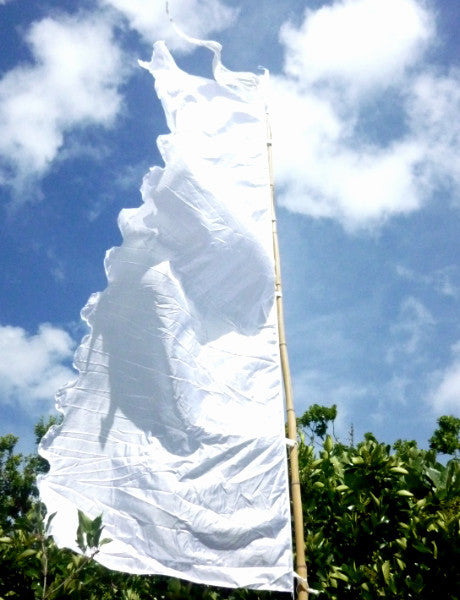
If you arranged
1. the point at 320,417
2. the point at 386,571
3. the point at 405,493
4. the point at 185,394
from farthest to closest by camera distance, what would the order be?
the point at 320,417 < the point at 405,493 < the point at 185,394 < the point at 386,571

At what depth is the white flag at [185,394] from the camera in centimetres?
312

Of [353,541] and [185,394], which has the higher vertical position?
[185,394]

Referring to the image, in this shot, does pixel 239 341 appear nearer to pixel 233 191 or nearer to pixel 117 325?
pixel 117 325

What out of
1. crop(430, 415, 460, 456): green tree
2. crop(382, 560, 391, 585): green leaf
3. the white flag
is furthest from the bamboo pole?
crop(430, 415, 460, 456): green tree

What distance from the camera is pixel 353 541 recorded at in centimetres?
367

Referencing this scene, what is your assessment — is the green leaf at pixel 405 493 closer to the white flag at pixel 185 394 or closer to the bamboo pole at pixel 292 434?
the bamboo pole at pixel 292 434

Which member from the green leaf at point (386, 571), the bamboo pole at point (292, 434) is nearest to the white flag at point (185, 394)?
the bamboo pole at point (292, 434)

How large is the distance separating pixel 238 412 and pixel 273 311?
66 cm

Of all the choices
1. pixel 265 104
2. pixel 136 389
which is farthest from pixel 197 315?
pixel 265 104

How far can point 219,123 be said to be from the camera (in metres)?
4.34

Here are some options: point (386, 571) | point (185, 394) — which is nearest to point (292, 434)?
point (185, 394)

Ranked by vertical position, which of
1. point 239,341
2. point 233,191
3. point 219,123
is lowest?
point 239,341

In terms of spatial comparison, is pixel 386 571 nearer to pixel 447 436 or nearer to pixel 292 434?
pixel 292 434

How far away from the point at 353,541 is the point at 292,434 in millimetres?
853
